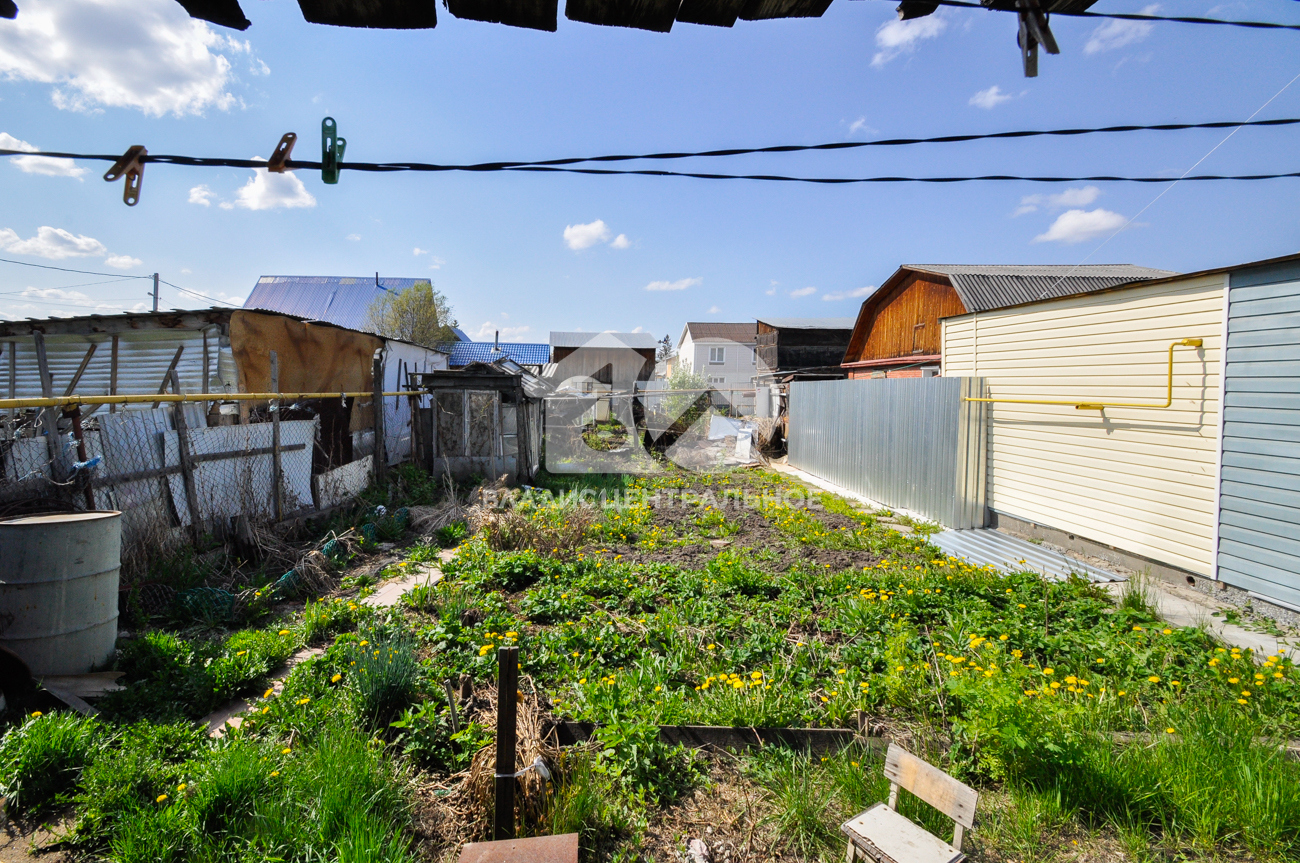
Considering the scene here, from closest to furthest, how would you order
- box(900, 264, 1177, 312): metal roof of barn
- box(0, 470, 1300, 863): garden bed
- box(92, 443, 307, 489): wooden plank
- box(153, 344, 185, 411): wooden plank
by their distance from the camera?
box(0, 470, 1300, 863): garden bed
box(92, 443, 307, 489): wooden plank
box(153, 344, 185, 411): wooden plank
box(900, 264, 1177, 312): metal roof of barn

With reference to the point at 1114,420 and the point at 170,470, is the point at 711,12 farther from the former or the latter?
the point at 1114,420

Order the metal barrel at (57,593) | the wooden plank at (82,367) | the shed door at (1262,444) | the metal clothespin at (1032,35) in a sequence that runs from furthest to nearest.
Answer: the wooden plank at (82,367), the shed door at (1262,444), the metal barrel at (57,593), the metal clothespin at (1032,35)

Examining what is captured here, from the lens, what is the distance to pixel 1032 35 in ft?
6.67

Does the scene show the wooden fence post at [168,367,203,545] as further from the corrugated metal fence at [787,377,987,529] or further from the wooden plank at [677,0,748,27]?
the corrugated metal fence at [787,377,987,529]

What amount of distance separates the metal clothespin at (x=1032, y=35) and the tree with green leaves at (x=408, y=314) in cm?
2814

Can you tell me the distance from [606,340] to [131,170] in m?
30.3

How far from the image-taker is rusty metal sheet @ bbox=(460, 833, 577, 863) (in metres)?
1.98

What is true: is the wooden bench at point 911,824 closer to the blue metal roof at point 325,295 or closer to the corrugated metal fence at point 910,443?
the corrugated metal fence at point 910,443

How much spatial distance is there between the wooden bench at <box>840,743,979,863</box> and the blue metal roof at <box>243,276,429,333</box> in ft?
98.5

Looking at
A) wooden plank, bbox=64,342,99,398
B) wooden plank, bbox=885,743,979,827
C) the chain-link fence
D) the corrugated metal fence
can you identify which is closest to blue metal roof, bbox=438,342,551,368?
wooden plank, bbox=64,342,99,398

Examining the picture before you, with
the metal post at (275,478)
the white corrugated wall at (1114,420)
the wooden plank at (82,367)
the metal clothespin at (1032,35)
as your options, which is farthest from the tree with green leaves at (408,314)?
the metal clothespin at (1032,35)

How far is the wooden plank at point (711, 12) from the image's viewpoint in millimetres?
1582

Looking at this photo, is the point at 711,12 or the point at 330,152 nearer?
the point at 711,12

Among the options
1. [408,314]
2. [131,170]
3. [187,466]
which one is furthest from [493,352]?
[131,170]
